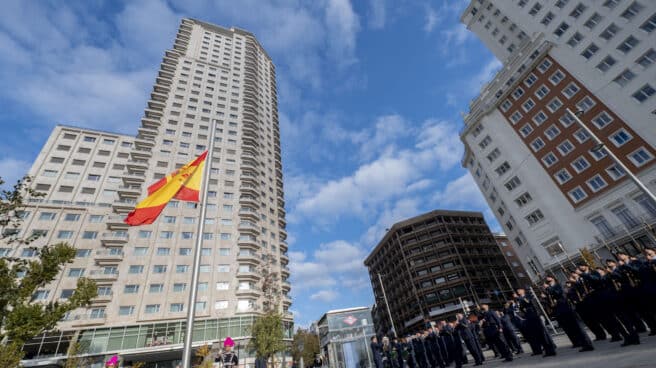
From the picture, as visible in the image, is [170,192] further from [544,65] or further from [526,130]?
[544,65]

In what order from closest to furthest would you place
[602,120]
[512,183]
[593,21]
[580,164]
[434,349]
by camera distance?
1. [434,349]
2. [602,120]
3. [580,164]
4. [593,21]
5. [512,183]

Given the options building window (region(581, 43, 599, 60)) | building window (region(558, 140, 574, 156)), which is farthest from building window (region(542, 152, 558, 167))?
building window (region(581, 43, 599, 60))

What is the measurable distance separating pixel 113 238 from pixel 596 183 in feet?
184

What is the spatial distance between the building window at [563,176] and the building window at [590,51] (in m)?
13.6

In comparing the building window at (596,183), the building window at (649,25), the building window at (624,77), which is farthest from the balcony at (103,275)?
the building window at (649,25)

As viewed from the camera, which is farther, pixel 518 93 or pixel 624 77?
pixel 518 93

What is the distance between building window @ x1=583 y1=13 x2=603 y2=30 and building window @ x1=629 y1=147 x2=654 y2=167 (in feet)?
52.9

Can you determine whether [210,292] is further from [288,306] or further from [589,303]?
[589,303]

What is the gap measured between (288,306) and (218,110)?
40074 mm

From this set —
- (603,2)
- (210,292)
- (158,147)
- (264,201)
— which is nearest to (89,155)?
(158,147)

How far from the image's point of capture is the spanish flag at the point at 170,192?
7895mm

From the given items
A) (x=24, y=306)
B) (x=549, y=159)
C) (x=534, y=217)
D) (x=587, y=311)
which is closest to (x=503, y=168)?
(x=549, y=159)

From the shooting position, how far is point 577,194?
1129 inches

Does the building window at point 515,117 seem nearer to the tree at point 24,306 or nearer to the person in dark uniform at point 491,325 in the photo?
the person in dark uniform at point 491,325
